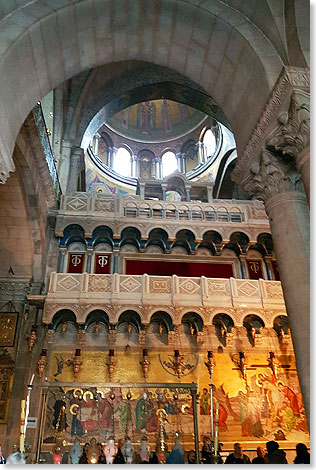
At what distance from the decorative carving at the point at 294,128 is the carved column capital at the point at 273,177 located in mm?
310

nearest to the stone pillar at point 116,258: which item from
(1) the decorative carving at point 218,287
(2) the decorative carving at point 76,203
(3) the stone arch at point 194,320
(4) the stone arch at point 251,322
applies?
(2) the decorative carving at point 76,203

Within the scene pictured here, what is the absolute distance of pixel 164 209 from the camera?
15828 millimetres

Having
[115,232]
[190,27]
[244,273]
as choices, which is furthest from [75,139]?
[190,27]

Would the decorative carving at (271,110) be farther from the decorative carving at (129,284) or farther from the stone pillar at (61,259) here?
the stone pillar at (61,259)

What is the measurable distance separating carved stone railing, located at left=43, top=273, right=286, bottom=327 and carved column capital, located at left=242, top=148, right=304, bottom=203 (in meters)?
7.64

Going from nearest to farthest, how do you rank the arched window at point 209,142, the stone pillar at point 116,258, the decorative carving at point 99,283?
1. the decorative carving at point 99,283
2. the stone pillar at point 116,258
3. the arched window at point 209,142

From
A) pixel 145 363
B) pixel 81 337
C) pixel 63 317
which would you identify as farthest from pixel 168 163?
pixel 145 363

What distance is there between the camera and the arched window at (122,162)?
24.9 metres

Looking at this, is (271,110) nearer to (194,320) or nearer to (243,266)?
(194,320)

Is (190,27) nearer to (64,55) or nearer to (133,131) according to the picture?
(64,55)

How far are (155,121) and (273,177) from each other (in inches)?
872

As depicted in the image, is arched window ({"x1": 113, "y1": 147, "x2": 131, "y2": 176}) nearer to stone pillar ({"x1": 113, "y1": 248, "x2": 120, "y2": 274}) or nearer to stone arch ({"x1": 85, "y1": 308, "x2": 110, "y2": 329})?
stone pillar ({"x1": 113, "y1": 248, "x2": 120, "y2": 274})

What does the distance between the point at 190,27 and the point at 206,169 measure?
15592 millimetres

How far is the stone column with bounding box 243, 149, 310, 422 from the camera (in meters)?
4.80
